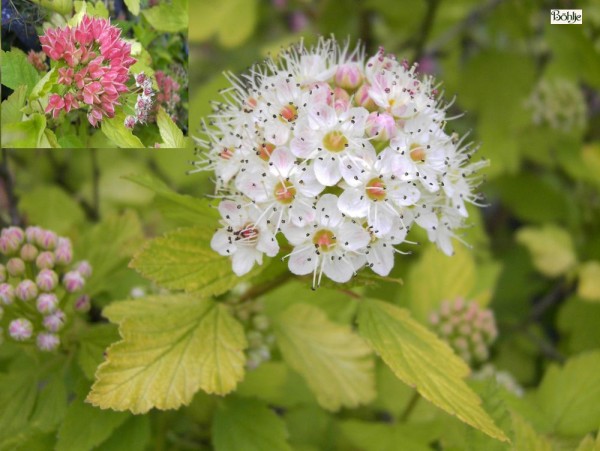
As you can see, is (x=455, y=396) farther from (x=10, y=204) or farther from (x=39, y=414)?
(x=10, y=204)

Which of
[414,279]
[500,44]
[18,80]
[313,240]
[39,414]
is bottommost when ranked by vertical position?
[39,414]

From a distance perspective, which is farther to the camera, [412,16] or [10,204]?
[412,16]

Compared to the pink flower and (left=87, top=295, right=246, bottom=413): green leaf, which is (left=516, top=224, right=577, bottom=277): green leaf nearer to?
(left=87, top=295, right=246, bottom=413): green leaf

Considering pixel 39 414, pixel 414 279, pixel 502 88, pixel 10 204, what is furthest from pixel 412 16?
pixel 39 414

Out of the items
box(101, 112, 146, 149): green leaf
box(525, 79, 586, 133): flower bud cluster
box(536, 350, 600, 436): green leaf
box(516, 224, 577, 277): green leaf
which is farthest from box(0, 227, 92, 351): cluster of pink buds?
box(525, 79, 586, 133): flower bud cluster

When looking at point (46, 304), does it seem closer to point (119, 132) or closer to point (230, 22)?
point (119, 132)

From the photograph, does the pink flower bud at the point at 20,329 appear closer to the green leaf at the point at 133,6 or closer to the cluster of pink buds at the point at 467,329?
the green leaf at the point at 133,6

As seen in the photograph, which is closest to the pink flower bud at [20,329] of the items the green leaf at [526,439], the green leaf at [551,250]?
the green leaf at [526,439]

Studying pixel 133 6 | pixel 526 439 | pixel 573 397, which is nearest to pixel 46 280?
pixel 133 6
